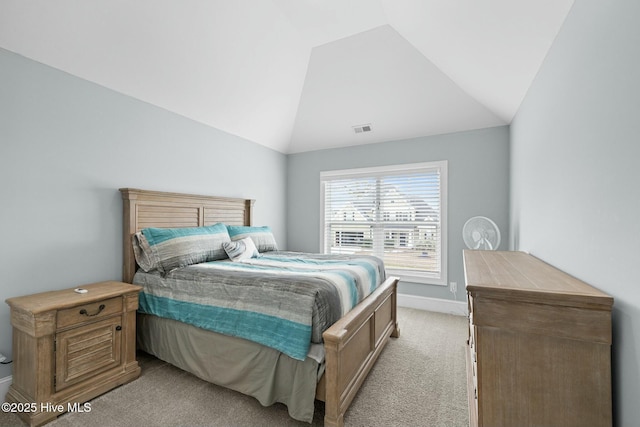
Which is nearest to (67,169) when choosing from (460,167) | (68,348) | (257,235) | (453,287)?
(68,348)

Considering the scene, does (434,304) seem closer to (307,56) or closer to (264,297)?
(264,297)

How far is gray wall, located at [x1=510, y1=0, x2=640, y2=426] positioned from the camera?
0.95 metres

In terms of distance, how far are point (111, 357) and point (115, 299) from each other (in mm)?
423

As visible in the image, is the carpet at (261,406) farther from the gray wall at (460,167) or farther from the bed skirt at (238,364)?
the gray wall at (460,167)

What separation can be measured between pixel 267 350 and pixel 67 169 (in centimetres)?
217

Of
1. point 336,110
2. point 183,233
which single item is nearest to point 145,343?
point 183,233

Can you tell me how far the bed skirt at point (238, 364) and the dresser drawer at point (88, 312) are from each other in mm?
383

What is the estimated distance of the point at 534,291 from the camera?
1.11 metres

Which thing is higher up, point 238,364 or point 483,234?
point 483,234

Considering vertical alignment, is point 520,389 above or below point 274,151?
below

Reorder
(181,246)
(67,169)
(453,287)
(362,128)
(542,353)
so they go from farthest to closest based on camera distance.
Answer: (362,128), (453,287), (181,246), (67,169), (542,353)

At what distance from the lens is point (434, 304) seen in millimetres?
3824

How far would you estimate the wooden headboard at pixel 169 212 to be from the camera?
2.63 metres

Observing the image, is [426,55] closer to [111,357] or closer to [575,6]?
[575,6]
